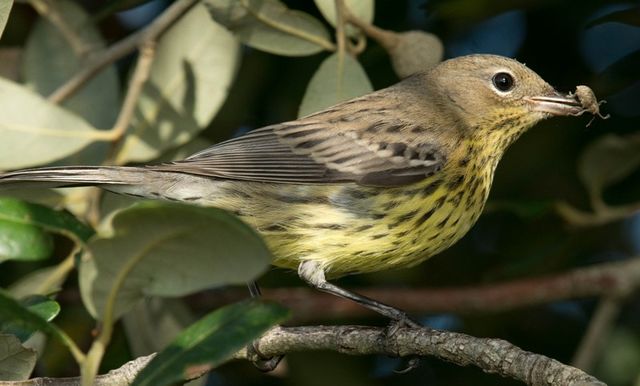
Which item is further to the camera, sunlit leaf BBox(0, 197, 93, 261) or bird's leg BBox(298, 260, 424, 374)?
bird's leg BBox(298, 260, 424, 374)

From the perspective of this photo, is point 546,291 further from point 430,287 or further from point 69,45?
point 69,45

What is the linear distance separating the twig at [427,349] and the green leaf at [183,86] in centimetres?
123

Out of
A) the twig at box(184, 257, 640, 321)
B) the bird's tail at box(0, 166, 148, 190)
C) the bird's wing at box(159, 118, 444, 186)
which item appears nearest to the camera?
the bird's tail at box(0, 166, 148, 190)

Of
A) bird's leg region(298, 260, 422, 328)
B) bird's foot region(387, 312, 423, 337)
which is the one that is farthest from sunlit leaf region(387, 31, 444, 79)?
bird's foot region(387, 312, 423, 337)

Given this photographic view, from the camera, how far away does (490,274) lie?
17.2 ft

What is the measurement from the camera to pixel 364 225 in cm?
441

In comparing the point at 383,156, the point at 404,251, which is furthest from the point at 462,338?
the point at 383,156

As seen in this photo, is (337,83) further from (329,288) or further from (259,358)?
(259,358)

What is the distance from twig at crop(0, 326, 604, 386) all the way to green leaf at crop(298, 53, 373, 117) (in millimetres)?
1066

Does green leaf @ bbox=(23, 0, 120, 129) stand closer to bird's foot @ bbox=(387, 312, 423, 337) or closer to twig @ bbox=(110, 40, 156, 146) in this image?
twig @ bbox=(110, 40, 156, 146)

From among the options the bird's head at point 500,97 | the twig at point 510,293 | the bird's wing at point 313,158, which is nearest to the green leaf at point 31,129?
the bird's wing at point 313,158

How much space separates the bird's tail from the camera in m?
4.11

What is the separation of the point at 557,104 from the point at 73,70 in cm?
226

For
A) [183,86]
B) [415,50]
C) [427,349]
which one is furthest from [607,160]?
[183,86]
